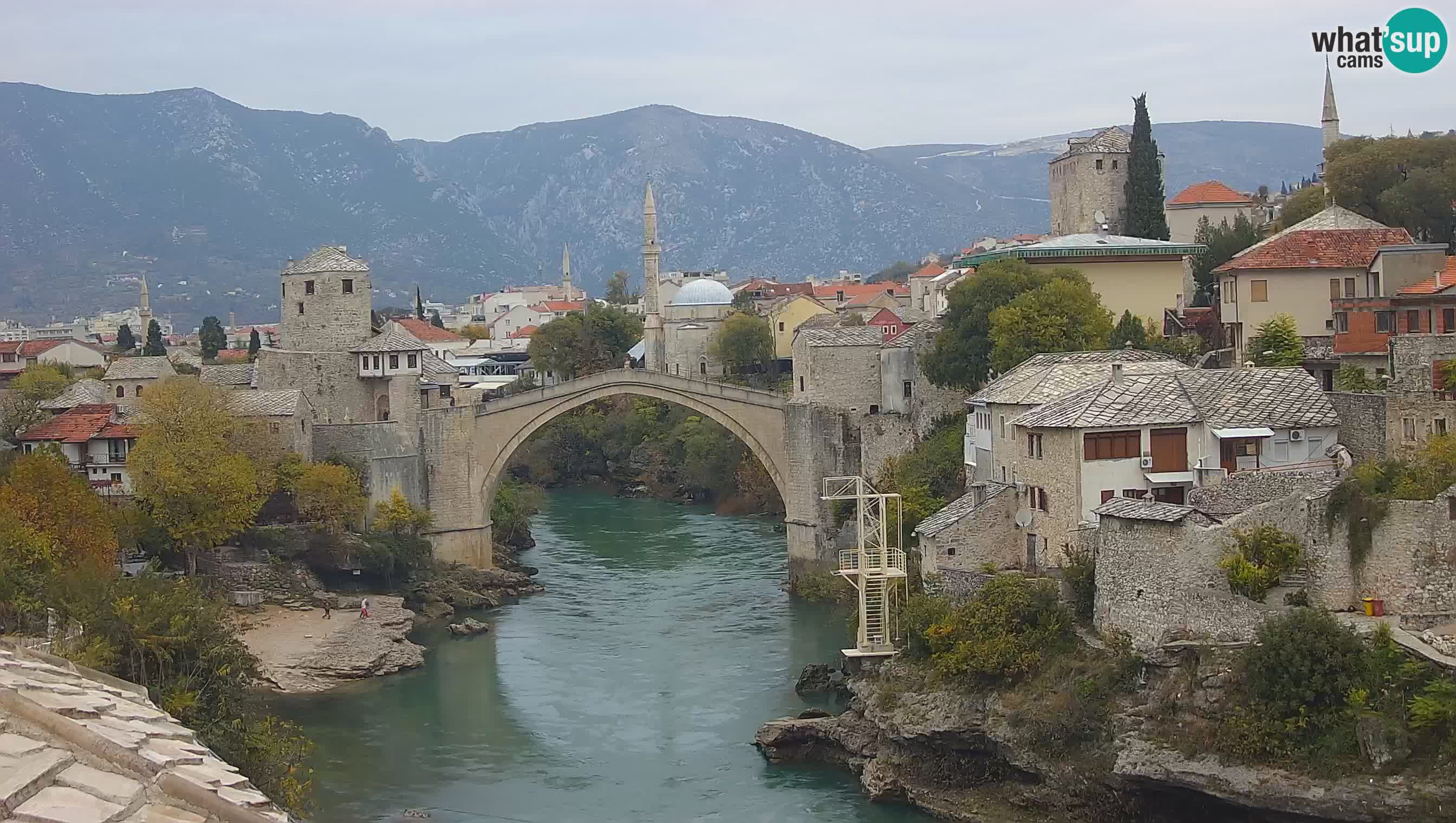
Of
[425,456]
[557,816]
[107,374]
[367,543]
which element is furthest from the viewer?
[107,374]

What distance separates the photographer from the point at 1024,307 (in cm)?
4178

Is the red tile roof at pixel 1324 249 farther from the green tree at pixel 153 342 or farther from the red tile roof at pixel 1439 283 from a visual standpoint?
the green tree at pixel 153 342

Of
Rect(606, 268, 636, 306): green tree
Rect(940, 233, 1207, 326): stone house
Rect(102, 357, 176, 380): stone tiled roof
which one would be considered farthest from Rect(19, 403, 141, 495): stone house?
Rect(606, 268, 636, 306): green tree

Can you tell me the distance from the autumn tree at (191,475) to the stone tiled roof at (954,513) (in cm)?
1729

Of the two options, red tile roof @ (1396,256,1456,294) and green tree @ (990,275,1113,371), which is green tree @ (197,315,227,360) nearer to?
green tree @ (990,275,1113,371)

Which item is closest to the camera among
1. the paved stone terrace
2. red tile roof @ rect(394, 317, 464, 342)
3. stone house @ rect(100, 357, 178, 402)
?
the paved stone terrace

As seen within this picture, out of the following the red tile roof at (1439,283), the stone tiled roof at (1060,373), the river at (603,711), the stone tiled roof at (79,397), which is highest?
the red tile roof at (1439,283)

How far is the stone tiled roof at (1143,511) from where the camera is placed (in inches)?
1038

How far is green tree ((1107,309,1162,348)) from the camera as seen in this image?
41.6m

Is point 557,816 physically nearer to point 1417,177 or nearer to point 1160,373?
point 1160,373

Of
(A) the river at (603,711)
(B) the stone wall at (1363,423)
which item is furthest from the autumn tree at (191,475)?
(B) the stone wall at (1363,423)

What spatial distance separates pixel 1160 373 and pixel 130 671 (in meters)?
17.7

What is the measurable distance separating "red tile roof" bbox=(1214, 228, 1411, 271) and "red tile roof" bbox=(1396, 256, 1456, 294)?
2.57m

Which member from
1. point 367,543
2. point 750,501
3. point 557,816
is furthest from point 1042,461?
point 750,501
